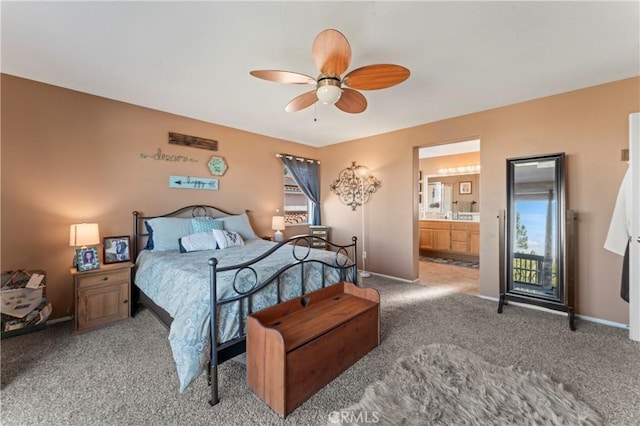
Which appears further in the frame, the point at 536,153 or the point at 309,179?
the point at 309,179

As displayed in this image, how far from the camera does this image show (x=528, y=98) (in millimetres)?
3160

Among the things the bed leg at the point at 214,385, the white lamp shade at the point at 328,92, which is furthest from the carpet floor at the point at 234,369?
the white lamp shade at the point at 328,92

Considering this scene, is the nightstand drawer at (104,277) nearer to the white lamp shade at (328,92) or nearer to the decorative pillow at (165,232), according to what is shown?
the decorative pillow at (165,232)

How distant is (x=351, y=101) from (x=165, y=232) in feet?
8.72

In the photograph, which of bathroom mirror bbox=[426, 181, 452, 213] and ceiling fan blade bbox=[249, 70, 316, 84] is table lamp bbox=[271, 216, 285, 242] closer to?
ceiling fan blade bbox=[249, 70, 316, 84]

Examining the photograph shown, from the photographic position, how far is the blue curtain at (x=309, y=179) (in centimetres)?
509

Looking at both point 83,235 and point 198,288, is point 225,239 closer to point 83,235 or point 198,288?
point 83,235

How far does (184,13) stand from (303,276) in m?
2.13

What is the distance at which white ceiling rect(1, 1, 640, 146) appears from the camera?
1748 millimetres

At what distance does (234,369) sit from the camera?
2.03 m

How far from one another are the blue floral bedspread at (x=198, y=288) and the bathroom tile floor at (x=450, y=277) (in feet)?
7.32

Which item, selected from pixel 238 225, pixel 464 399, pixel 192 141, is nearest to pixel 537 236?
pixel 464 399

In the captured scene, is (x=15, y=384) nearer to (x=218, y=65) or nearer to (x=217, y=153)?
(x=218, y=65)

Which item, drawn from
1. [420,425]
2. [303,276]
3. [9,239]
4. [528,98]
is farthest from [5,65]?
[528,98]
